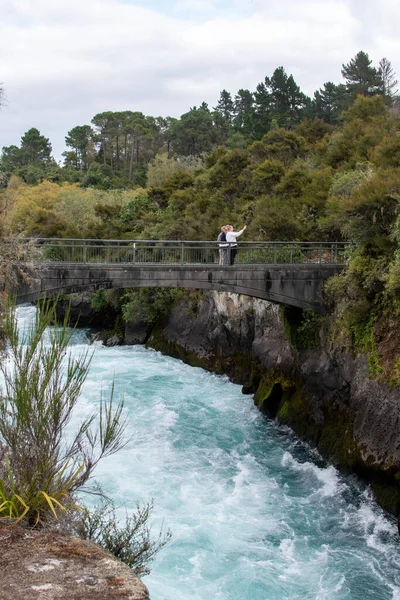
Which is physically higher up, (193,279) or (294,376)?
(193,279)

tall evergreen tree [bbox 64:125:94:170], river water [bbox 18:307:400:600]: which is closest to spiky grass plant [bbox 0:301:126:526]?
river water [bbox 18:307:400:600]

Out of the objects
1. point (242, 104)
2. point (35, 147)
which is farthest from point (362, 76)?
point (35, 147)

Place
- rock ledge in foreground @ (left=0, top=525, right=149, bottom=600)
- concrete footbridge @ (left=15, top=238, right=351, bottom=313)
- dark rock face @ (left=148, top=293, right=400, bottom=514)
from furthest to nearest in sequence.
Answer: concrete footbridge @ (left=15, top=238, right=351, bottom=313) → dark rock face @ (left=148, top=293, right=400, bottom=514) → rock ledge in foreground @ (left=0, top=525, right=149, bottom=600)

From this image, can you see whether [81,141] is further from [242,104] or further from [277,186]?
[277,186]

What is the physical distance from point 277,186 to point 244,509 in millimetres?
18973

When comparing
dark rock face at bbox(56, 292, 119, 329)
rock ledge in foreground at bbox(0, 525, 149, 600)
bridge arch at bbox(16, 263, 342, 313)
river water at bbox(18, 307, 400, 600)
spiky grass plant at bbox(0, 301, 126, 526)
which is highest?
bridge arch at bbox(16, 263, 342, 313)

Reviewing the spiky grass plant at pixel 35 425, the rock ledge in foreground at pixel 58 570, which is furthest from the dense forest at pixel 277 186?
the rock ledge in foreground at pixel 58 570

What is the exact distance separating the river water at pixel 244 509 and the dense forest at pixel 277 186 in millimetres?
3804

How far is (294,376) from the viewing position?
2220 centimetres

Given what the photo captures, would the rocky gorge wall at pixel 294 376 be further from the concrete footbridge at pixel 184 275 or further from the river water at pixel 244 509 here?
the concrete footbridge at pixel 184 275

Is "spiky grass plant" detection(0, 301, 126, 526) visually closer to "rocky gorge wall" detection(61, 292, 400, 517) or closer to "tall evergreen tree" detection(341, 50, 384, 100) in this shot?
"rocky gorge wall" detection(61, 292, 400, 517)

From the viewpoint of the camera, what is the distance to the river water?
12.7 metres

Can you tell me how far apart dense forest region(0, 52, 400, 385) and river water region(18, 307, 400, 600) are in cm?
380

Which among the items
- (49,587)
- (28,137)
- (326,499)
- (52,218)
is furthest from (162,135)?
(49,587)
